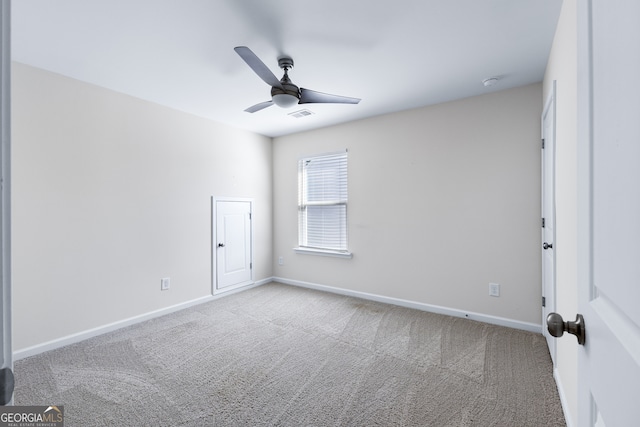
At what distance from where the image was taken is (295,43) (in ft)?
7.26

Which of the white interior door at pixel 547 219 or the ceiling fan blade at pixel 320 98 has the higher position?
the ceiling fan blade at pixel 320 98

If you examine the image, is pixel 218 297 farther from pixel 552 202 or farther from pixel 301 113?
pixel 552 202

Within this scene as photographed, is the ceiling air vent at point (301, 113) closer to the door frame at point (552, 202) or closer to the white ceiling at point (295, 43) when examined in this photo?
the white ceiling at point (295, 43)

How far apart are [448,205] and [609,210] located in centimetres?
298

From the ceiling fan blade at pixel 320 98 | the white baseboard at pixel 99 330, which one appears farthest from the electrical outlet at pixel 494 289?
the white baseboard at pixel 99 330

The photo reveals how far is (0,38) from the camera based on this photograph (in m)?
0.49

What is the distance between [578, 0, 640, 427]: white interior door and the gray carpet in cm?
143

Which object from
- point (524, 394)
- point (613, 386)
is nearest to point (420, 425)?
point (524, 394)

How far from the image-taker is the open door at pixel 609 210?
1.49 feet

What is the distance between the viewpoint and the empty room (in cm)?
71

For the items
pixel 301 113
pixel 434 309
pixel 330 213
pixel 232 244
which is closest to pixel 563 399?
pixel 434 309

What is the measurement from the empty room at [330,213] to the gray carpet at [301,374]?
2 cm

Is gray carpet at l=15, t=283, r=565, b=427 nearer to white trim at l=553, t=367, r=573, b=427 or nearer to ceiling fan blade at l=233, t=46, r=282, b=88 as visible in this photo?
white trim at l=553, t=367, r=573, b=427

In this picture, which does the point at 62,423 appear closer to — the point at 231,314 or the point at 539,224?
the point at 231,314
